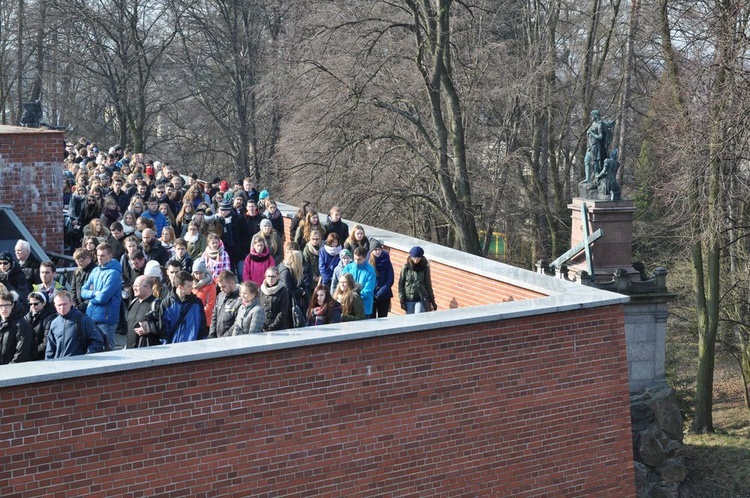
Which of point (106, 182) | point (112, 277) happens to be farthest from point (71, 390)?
point (106, 182)

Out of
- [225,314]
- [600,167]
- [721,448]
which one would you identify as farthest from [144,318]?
[721,448]

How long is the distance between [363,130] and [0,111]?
66.7 feet

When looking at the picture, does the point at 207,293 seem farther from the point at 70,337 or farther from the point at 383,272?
the point at 383,272

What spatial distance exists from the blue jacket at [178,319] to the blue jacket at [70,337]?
818 millimetres

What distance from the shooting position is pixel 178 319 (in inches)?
350

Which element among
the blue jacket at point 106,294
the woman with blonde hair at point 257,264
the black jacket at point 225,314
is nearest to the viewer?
the black jacket at point 225,314

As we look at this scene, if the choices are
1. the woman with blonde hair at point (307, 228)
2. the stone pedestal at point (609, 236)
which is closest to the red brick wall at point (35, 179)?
the woman with blonde hair at point (307, 228)

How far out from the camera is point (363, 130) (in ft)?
93.0

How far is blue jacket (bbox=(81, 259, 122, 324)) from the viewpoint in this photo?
9578mm

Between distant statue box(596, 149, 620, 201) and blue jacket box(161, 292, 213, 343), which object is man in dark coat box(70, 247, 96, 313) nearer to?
blue jacket box(161, 292, 213, 343)

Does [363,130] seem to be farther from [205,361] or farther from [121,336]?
[205,361]

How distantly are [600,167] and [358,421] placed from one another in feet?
40.2

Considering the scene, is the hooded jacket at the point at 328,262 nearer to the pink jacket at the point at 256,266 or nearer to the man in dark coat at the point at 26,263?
the pink jacket at the point at 256,266

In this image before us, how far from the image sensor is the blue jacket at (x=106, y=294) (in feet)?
31.4
